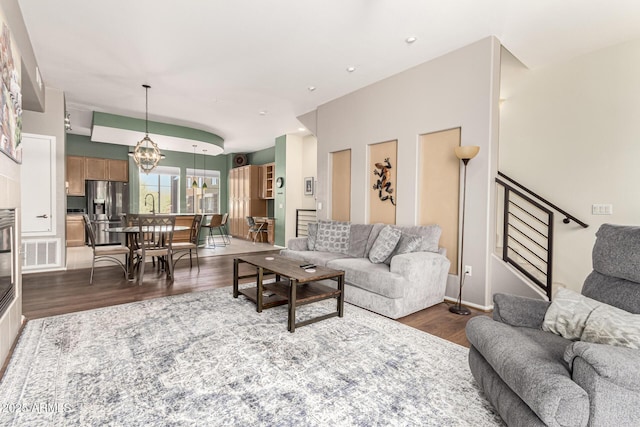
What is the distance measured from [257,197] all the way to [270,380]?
7.94 metres

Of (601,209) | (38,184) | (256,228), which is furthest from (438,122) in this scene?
(256,228)

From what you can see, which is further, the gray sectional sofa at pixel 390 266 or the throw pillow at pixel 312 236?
the throw pillow at pixel 312 236

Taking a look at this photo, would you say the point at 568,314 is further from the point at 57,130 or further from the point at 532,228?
the point at 57,130

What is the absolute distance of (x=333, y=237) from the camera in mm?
4461

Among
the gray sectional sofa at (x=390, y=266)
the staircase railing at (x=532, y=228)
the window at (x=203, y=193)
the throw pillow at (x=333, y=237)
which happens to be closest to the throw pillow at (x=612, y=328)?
the gray sectional sofa at (x=390, y=266)

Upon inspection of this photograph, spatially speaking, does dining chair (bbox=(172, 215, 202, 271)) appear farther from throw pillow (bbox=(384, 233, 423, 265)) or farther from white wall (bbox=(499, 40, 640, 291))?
white wall (bbox=(499, 40, 640, 291))

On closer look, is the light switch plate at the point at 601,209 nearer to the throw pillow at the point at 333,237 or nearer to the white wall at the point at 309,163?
the throw pillow at the point at 333,237

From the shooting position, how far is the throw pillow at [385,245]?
11.8 feet

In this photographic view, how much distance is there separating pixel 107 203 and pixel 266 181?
4.37 m

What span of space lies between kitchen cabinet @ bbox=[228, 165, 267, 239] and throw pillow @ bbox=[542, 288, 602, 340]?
8542mm

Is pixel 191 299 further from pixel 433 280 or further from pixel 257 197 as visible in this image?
pixel 257 197

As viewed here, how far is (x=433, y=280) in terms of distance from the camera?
132 inches

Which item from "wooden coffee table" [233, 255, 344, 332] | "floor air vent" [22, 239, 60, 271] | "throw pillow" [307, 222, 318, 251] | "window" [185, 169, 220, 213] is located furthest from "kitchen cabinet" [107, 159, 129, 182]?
"wooden coffee table" [233, 255, 344, 332]

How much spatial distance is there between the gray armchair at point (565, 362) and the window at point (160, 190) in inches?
372
